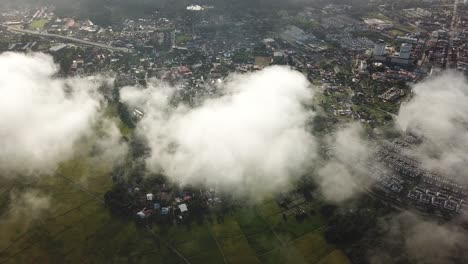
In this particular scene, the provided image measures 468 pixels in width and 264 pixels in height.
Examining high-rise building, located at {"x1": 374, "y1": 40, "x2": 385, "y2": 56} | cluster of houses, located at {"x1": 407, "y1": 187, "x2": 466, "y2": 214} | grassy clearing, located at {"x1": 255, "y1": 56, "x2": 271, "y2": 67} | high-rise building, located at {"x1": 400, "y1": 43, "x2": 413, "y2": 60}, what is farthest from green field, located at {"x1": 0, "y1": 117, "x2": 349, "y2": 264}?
high-rise building, located at {"x1": 374, "y1": 40, "x2": 385, "y2": 56}

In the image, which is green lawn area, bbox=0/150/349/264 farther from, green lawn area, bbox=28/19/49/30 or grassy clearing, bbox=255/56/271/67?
green lawn area, bbox=28/19/49/30

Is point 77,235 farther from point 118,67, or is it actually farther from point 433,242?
point 118,67

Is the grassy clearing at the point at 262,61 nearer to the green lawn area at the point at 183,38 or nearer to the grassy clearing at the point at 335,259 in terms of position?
the green lawn area at the point at 183,38

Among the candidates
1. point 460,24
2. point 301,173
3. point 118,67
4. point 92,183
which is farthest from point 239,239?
point 460,24

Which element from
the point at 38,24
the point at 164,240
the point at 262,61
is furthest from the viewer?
the point at 38,24

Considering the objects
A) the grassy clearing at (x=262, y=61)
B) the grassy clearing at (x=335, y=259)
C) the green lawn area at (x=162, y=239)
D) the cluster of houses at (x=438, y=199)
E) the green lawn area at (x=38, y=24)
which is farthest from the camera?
the green lawn area at (x=38, y=24)

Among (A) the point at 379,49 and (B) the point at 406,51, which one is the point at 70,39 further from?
(B) the point at 406,51

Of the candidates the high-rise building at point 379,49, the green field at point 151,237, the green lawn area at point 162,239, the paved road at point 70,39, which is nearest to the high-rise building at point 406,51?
the high-rise building at point 379,49

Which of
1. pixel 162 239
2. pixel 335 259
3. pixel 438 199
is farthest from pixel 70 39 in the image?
pixel 438 199
